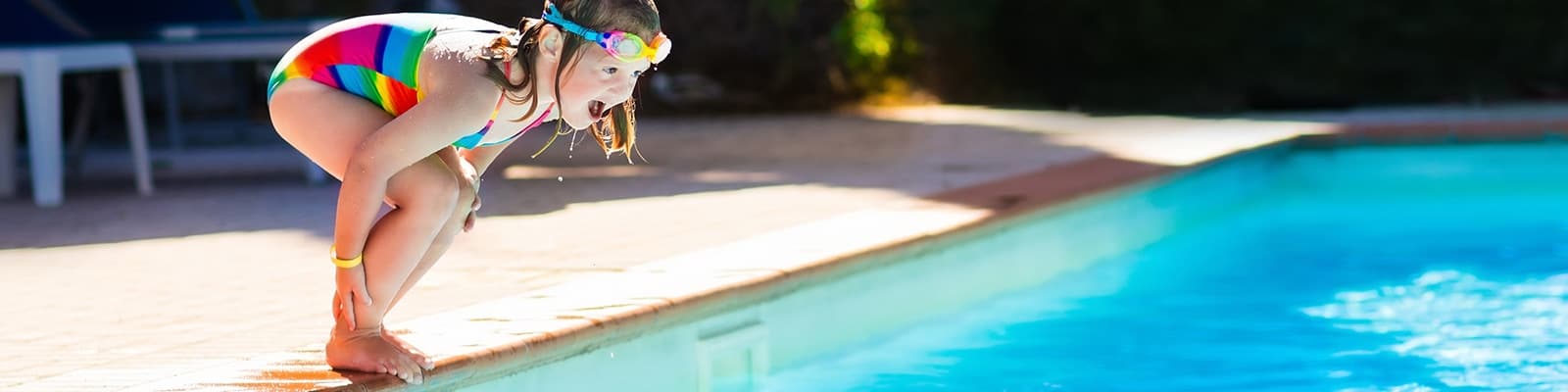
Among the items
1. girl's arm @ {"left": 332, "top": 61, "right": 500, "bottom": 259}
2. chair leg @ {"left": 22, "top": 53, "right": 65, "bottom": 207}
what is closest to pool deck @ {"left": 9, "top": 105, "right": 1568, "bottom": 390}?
chair leg @ {"left": 22, "top": 53, "right": 65, "bottom": 207}

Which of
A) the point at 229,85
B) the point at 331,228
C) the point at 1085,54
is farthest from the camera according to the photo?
the point at 1085,54

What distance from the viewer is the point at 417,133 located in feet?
7.34

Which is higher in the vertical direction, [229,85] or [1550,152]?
[229,85]

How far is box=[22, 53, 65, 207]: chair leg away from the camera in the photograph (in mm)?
5105

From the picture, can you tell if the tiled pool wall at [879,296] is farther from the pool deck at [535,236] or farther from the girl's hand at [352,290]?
the girl's hand at [352,290]

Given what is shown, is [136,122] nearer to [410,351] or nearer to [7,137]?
[7,137]

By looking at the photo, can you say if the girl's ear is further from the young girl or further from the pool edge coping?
the pool edge coping

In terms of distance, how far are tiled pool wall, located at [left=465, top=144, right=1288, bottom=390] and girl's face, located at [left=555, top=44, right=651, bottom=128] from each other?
1.59 ft

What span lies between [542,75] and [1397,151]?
5.86 metres

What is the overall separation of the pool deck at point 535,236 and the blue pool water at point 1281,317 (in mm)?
244

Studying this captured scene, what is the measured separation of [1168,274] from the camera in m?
5.00

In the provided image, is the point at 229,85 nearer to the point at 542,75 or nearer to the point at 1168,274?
the point at 1168,274

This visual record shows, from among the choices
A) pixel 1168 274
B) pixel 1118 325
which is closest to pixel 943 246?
pixel 1118 325

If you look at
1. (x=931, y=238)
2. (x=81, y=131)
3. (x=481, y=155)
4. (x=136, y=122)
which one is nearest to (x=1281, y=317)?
(x=931, y=238)
